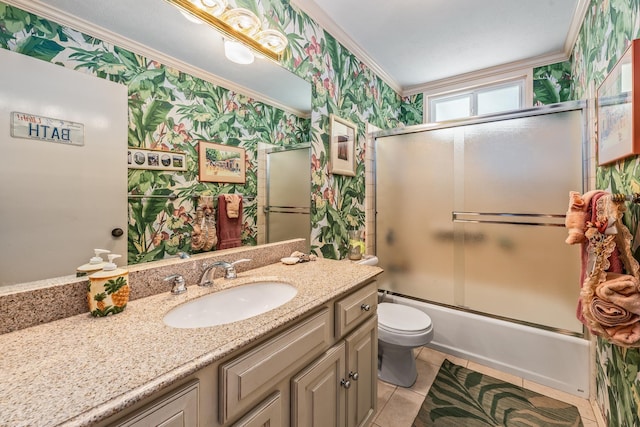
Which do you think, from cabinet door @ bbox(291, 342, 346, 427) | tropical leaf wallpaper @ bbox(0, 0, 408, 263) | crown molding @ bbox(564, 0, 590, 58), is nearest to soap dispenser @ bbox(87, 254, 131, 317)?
tropical leaf wallpaper @ bbox(0, 0, 408, 263)

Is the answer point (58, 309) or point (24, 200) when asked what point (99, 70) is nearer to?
point (24, 200)

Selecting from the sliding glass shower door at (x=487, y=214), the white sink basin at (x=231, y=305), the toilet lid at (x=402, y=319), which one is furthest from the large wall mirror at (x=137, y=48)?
the toilet lid at (x=402, y=319)

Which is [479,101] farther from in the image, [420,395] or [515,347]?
[420,395]

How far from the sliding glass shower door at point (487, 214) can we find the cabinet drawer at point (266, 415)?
6.08 ft

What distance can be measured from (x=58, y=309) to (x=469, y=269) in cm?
242

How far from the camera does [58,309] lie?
32.3 inches

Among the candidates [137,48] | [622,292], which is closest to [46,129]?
[137,48]

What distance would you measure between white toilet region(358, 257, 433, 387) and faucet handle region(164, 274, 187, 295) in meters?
1.27

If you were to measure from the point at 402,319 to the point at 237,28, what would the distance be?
6.64ft

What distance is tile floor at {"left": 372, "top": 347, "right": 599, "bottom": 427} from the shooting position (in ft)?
5.08

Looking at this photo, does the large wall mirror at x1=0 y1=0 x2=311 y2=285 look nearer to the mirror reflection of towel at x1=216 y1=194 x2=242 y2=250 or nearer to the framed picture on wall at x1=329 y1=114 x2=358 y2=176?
the mirror reflection of towel at x1=216 y1=194 x2=242 y2=250

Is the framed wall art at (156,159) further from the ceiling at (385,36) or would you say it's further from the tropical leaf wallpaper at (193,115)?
the ceiling at (385,36)

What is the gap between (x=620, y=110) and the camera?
1.11 meters

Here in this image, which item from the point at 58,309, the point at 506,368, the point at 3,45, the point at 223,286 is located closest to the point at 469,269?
the point at 506,368
